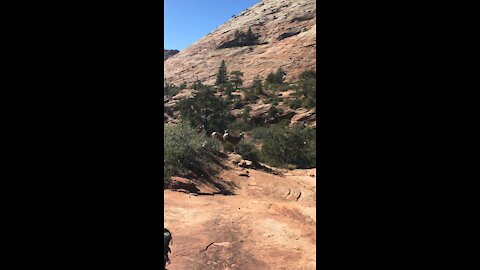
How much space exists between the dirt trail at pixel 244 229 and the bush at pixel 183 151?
59.0 inches

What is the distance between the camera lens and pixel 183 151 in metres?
9.68

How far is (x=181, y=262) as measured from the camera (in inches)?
169

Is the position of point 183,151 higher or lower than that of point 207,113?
lower

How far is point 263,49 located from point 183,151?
26.1m

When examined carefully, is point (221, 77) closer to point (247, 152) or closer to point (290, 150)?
point (290, 150)

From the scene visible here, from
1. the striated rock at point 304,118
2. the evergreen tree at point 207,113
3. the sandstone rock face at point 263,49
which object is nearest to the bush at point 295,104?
the striated rock at point 304,118

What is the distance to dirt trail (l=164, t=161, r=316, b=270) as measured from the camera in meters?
4.48

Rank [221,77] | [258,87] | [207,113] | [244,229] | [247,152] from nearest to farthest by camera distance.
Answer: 1. [244,229]
2. [247,152]
3. [207,113]
4. [258,87]
5. [221,77]

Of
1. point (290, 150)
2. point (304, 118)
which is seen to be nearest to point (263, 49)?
point (304, 118)

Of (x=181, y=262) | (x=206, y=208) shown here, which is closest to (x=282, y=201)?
(x=206, y=208)

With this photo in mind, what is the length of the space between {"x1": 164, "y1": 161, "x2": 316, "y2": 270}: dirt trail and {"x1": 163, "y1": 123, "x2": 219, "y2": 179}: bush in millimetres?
1499
